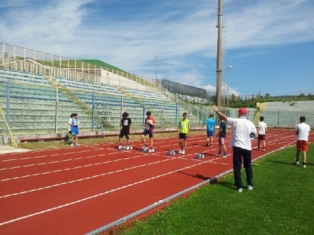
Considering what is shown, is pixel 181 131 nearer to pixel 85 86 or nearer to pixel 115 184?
pixel 115 184

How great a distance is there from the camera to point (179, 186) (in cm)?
820

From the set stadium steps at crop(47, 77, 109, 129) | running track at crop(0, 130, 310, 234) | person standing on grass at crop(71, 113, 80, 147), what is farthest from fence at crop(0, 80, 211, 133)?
running track at crop(0, 130, 310, 234)

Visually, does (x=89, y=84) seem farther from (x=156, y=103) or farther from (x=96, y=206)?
(x=96, y=206)

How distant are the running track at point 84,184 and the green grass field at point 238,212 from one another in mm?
667

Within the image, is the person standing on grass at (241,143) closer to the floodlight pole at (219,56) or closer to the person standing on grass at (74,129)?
the person standing on grass at (74,129)

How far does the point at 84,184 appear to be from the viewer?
8227 millimetres

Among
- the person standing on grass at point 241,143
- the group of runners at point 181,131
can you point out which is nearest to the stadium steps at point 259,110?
the group of runners at point 181,131

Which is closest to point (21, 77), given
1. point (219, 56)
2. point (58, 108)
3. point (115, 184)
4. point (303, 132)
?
point (58, 108)

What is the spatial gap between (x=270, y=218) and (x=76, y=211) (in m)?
3.25

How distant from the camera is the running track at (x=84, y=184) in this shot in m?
5.52

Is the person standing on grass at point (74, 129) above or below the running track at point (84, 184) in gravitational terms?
above

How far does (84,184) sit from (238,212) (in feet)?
12.8

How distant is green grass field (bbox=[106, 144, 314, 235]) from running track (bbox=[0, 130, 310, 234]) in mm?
667

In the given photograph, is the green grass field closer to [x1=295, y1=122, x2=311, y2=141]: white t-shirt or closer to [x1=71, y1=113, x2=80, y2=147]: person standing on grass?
[x1=295, y1=122, x2=311, y2=141]: white t-shirt
